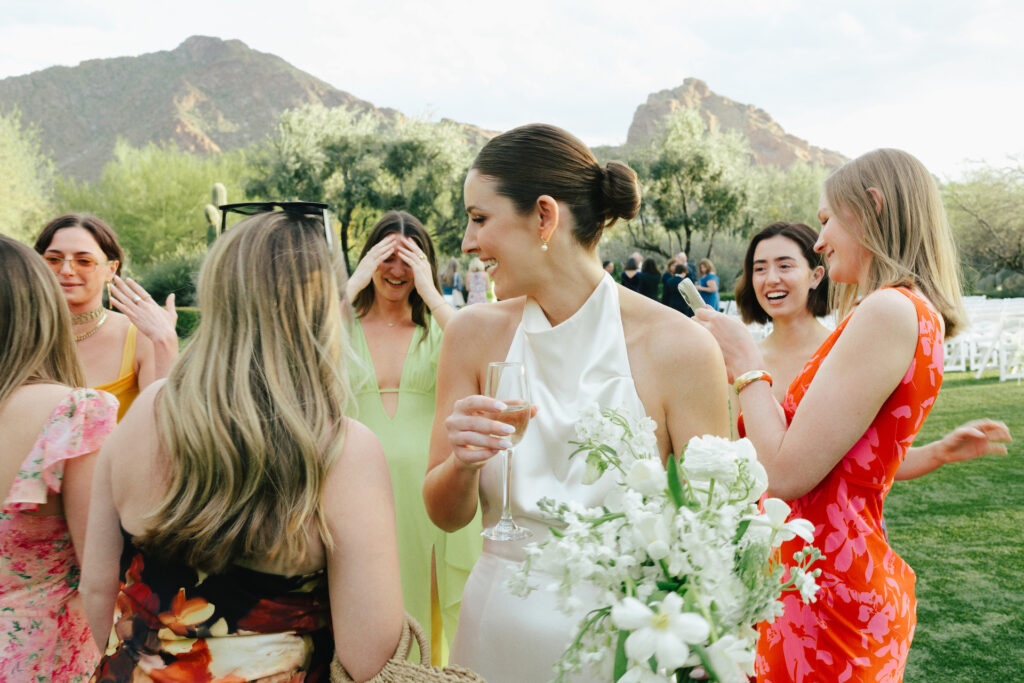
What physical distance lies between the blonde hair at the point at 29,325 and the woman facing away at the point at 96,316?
48.0 inches

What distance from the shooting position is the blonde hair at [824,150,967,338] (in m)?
2.14

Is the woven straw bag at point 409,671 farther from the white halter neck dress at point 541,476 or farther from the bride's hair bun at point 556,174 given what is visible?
the bride's hair bun at point 556,174

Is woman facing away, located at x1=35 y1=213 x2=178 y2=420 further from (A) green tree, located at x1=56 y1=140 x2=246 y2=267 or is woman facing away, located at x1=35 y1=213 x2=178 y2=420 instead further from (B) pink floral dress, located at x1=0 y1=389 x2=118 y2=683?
(A) green tree, located at x1=56 y1=140 x2=246 y2=267

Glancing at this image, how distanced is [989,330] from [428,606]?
16495 mm

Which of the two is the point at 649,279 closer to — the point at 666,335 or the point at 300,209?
the point at 666,335

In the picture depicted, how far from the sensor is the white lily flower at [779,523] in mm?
1033

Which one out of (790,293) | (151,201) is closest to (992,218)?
(790,293)

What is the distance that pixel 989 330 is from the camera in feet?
52.5

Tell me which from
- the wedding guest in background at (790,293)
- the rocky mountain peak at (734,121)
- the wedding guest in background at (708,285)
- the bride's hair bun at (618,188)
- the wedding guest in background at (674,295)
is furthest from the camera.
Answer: the rocky mountain peak at (734,121)

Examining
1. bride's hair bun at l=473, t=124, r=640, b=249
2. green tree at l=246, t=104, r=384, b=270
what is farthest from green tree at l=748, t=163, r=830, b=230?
bride's hair bun at l=473, t=124, r=640, b=249

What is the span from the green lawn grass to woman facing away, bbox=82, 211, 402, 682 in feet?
12.5

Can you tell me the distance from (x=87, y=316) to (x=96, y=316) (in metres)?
0.05

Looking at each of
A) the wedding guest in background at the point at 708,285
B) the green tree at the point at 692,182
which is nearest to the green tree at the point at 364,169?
the green tree at the point at 692,182

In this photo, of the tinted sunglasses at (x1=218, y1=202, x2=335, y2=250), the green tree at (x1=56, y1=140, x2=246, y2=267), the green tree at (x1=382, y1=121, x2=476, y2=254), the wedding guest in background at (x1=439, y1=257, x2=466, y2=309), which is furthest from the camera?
the green tree at (x1=56, y1=140, x2=246, y2=267)
